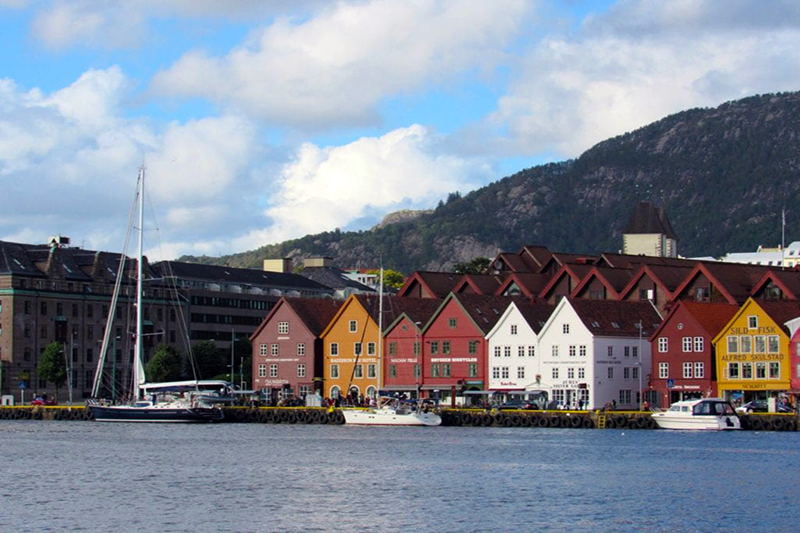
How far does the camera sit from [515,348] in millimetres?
130750

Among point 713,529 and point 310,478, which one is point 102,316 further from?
point 713,529

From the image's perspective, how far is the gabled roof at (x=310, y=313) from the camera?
148 meters

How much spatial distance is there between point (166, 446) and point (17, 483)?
2499 centimetres

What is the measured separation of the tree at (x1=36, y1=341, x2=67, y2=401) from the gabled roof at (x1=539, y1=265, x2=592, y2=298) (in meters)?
54.9

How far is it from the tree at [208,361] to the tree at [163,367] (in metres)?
12.5

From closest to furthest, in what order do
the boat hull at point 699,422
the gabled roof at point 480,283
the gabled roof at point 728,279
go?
the boat hull at point 699,422, the gabled roof at point 728,279, the gabled roof at point 480,283

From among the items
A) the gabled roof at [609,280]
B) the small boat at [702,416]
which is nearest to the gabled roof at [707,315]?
the gabled roof at [609,280]

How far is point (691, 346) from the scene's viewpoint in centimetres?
12250

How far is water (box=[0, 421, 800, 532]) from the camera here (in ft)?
186

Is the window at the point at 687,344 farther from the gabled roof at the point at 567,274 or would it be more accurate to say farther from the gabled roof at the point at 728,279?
the gabled roof at the point at 567,274

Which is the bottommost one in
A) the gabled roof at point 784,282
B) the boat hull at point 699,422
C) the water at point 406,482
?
the water at point 406,482

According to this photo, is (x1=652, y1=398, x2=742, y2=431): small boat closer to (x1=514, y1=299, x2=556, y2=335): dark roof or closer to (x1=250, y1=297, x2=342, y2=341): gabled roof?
(x1=514, y1=299, x2=556, y2=335): dark roof

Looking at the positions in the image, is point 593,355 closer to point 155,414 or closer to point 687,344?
point 687,344

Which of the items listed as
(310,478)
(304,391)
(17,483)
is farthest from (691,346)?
(17,483)
